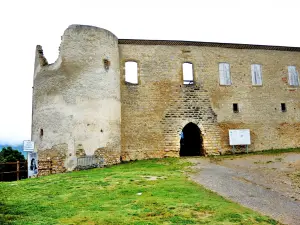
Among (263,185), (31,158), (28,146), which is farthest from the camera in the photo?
(31,158)

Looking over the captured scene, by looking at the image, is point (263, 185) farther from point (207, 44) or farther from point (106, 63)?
point (207, 44)

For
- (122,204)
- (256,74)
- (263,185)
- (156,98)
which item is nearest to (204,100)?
(156,98)

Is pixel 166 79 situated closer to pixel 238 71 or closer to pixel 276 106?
pixel 238 71

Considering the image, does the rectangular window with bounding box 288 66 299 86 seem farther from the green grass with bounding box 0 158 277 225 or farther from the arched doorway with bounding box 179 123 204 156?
the green grass with bounding box 0 158 277 225

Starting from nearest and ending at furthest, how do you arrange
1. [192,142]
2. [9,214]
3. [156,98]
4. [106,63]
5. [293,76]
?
[9,214], [106,63], [156,98], [192,142], [293,76]

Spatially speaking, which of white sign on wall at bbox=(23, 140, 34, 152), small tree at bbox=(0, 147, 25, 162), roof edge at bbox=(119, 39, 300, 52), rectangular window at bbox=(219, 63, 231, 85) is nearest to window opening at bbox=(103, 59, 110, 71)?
roof edge at bbox=(119, 39, 300, 52)

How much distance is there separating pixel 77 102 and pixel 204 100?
8.17m

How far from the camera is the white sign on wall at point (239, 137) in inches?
774

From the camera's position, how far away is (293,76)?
72.4 feet

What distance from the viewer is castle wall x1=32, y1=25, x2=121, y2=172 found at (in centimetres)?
1593

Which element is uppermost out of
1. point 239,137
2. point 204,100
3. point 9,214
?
point 204,100

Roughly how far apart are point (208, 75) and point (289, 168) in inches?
355

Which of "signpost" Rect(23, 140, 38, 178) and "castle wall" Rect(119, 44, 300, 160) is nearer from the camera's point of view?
"signpost" Rect(23, 140, 38, 178)

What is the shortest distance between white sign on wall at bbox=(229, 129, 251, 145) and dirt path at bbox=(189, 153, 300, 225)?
15.8ft
